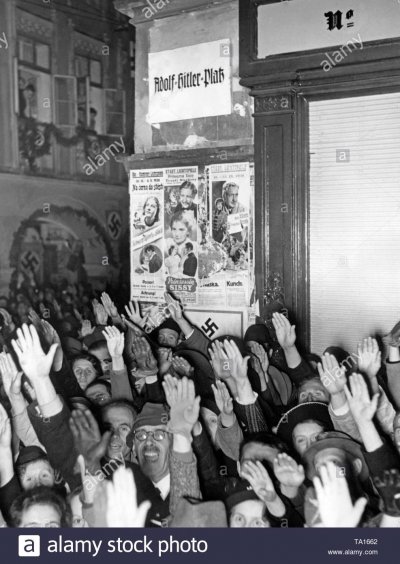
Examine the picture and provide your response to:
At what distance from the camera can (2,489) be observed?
3.36 meters

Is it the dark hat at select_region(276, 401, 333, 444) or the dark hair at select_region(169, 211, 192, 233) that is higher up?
the dark hair at select_region(169, 211, 192, 233)

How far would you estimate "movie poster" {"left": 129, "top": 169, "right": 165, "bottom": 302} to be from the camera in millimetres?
7031

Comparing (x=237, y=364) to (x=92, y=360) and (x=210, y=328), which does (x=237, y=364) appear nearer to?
(x=92, y=360)

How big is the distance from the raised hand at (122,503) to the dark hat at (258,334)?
10.4 ft

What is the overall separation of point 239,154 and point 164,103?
1023 mm

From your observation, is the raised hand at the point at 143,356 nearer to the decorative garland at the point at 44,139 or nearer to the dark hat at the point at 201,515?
the dark hat at the point at 201,515

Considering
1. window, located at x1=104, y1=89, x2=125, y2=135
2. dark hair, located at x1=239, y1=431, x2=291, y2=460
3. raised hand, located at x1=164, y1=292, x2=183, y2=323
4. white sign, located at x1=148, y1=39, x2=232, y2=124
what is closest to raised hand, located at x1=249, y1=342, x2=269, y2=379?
raised hand, located at x1=164, y1=292, x2=183, y2=323

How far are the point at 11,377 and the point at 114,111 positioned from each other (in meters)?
9.12

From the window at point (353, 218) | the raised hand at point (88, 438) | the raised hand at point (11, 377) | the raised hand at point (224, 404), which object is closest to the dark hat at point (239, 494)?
the raised hand at point (224, 404)

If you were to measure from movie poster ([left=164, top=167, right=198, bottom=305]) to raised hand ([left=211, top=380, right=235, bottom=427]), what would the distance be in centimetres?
305

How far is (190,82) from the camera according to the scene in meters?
6.80

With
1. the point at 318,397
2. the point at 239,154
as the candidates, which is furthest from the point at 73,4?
the point at 318,397

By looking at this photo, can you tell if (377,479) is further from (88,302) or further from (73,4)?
(73,4)

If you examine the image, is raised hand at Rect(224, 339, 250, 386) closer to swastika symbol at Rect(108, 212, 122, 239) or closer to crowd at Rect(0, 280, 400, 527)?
crowd at Rect(0, 280, 400, 527)
